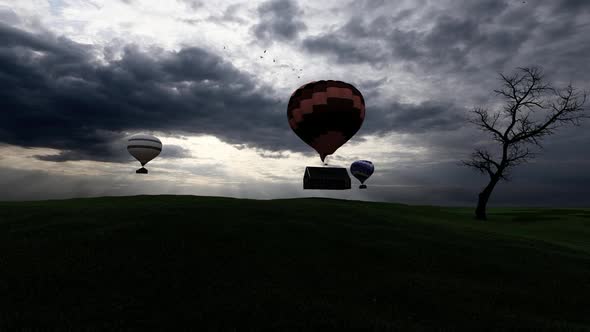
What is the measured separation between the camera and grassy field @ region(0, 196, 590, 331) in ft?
32.3

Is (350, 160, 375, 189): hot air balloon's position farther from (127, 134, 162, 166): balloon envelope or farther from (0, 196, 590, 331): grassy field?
(0, 196, 590, 331): grassy field

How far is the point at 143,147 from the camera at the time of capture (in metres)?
44.5

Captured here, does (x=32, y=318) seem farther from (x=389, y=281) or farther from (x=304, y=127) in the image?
(x=304, y=127)

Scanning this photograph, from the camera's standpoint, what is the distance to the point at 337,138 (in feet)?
113

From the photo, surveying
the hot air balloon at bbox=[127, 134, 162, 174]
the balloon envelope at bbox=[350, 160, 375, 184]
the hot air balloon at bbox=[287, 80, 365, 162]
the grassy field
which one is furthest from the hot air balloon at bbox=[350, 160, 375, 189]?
the grassy field

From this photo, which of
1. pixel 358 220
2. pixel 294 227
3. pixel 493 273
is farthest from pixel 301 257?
pixel 358 220

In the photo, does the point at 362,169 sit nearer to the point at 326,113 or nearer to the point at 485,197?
the point at 485,197

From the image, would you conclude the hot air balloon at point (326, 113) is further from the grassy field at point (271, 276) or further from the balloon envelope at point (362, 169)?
the balloon envelope at point (362, 169)

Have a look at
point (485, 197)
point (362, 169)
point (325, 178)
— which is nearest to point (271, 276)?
point (325, 178)

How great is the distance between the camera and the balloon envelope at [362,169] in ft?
190

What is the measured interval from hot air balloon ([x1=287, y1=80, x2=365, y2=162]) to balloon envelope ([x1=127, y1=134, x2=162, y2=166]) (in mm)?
19202

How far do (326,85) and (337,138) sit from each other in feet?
15.9

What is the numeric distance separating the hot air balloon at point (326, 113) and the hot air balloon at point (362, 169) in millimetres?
23182

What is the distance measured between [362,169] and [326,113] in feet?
87.8
